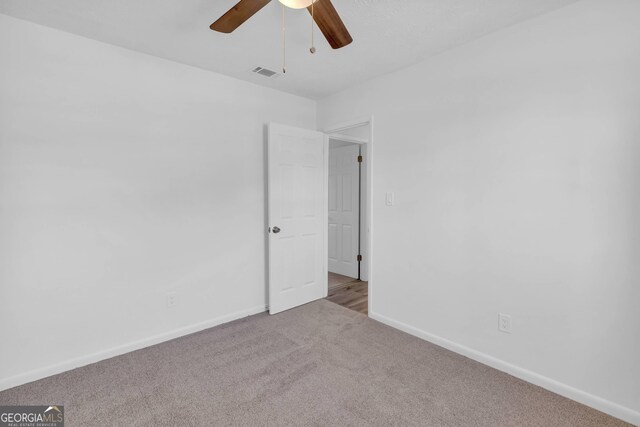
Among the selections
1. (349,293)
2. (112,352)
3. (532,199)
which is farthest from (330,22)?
(349,293)

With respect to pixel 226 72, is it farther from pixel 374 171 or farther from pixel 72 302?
pixel 72 302

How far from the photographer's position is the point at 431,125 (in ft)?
8.58

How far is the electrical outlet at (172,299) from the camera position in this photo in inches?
106

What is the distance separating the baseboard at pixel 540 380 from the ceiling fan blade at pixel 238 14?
8.80 feet

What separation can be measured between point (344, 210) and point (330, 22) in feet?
11.1

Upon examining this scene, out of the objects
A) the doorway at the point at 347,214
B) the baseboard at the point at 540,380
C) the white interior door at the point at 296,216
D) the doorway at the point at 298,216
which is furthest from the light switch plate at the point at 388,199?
the doorway at the point at 347,214

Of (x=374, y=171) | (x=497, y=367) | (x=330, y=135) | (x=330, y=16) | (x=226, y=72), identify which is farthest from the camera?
(x=330, y=135)

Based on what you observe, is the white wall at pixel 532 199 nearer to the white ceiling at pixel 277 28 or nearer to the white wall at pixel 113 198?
the white ceiling at pixel 277 28

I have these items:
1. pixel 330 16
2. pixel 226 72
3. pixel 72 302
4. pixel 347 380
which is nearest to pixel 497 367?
pixel 347 380

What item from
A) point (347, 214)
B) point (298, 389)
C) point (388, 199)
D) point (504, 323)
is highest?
point (388, 199)

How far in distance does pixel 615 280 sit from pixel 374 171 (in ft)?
6.34

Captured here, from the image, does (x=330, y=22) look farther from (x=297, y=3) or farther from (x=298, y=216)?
(x=298, y=216)

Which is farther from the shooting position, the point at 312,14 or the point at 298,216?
the point at 298,216

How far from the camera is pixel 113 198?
2.39 meters
